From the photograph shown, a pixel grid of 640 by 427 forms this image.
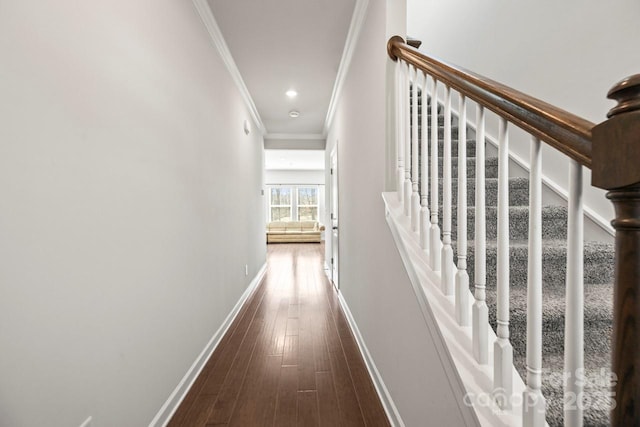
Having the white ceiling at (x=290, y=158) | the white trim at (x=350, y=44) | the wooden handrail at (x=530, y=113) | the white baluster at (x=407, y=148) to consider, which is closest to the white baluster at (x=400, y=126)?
the white baluster at (x=407, y=148)

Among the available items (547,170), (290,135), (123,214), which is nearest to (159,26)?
(123,214)

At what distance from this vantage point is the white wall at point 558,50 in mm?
1544

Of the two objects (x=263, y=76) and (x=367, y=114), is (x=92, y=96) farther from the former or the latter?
(x=263, y=76)

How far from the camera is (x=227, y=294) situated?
264cm

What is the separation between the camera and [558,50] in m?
1.81

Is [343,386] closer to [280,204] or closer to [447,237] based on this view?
[447,237]

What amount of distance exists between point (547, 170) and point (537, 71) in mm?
705

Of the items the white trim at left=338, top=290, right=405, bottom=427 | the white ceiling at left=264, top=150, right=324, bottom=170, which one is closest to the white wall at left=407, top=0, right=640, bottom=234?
the white trim at left=338, top=290, right=405, bottom=427

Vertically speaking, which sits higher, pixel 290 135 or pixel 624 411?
pixel 290 135

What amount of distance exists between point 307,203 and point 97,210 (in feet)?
34.6

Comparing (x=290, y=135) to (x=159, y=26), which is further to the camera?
(x=290, y=135)

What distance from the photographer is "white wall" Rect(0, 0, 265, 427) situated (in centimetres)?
74

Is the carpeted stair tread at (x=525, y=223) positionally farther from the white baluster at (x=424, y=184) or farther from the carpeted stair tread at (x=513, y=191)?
the white baluster at (x=424, y=184)

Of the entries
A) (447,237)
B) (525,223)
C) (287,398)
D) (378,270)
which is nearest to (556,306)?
(447,237)
